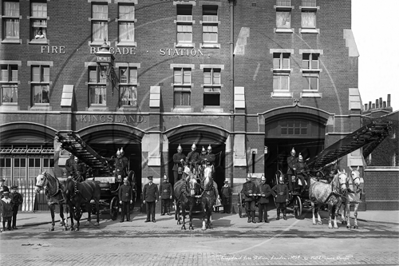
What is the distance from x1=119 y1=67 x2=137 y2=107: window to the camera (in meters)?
22.9

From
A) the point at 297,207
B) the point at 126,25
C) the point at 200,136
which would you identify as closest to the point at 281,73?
the point at 200,136

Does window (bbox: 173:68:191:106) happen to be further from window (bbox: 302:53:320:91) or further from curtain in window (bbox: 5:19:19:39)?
curtain in window (bbox: 5:19:19:39)

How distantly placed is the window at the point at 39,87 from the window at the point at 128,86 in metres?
4.00

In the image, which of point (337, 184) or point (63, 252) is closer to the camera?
point (63, 252)

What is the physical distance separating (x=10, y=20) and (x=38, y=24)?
1533 millimetres

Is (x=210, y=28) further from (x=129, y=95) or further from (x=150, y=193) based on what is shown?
(x=150, y=193)

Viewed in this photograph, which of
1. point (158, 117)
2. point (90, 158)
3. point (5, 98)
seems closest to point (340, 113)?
point (158, 117)

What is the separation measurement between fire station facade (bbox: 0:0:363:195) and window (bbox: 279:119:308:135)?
0.19 feet

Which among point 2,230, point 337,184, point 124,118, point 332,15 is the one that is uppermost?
point 332,15

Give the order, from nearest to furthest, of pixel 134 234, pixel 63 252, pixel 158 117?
pixel 63 252 → pixel 134 234 → pixel 158 117

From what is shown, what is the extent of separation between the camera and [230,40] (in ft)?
75.7

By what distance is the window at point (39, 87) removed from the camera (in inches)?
889

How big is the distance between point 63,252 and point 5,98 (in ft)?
44.8

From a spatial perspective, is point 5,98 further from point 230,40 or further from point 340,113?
point 340,113
